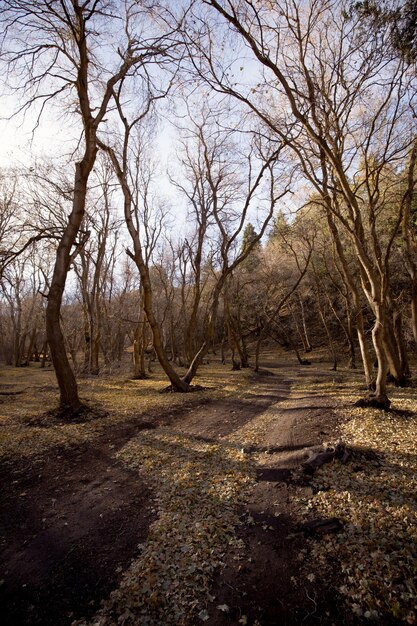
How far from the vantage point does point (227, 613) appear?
2.48 m

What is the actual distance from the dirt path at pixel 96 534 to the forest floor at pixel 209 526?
0.6 inches

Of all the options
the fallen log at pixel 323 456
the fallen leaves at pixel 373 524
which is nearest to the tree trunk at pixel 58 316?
the fallen log at pixel 323 456

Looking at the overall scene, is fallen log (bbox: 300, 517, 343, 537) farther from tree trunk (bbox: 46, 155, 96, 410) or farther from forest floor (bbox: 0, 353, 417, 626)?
tree trunk (bbox: 46, 155, 96, 410)

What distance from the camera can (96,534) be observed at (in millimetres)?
3486

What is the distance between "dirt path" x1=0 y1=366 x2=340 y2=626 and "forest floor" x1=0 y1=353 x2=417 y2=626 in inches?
0.6

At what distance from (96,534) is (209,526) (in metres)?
1.29

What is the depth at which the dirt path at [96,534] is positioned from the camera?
2.59 metres

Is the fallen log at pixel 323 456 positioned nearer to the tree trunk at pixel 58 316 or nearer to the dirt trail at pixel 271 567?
the dirt trail at pixel 271 567

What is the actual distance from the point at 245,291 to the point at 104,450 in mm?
A: 26402

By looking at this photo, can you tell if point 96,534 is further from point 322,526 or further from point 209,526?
point 322,526

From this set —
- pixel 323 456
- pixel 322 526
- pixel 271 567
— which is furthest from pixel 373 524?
pixel 323 456

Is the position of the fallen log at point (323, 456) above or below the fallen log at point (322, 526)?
above

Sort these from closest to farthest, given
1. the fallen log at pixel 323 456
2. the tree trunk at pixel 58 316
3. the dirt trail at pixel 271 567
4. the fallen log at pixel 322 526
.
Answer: the dirt trail at pixel 271 567, the fallen log at pixel 322 526, the fallen log at pixel 323 456, the tree trunk at pixel 58 316

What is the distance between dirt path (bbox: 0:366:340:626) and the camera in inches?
102
